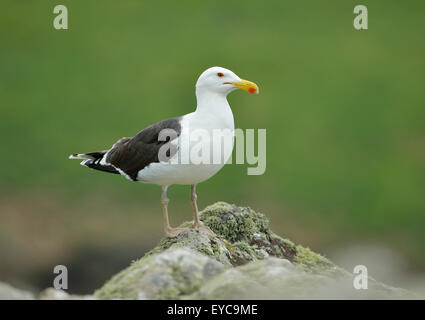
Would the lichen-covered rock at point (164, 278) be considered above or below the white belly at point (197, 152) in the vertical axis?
below

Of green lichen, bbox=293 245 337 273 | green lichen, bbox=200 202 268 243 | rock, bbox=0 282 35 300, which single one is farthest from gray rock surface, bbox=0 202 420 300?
green lichen, bbox=200 202 268 243

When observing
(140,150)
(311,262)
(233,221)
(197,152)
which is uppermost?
(140,150)

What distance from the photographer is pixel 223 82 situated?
24.5ft

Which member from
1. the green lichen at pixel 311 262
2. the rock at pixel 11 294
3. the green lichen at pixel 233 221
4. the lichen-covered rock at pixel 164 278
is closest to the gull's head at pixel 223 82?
the green lichen at pixel 233 221

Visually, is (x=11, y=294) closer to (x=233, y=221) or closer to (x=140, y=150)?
(x=140, y=150)

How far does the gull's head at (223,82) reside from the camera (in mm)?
7434

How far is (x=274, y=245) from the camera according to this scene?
7.92 m

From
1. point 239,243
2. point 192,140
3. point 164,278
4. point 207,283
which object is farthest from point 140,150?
point 207,283

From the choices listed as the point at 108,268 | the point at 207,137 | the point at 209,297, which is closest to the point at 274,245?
the point at 207,137

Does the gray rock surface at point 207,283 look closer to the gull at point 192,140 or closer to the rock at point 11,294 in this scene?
the rock at point 11,294

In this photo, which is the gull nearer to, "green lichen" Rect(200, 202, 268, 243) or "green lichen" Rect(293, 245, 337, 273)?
"green lichen" Rect(200, 202, 268, 243)

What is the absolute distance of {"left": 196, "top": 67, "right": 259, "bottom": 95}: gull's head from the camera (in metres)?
7.43

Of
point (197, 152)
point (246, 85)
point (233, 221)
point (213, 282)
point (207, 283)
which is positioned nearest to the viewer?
point (213, 282)
